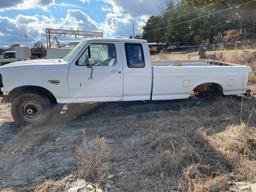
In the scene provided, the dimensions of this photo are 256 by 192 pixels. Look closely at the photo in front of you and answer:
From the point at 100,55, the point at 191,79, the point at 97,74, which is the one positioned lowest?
the point at 191,79

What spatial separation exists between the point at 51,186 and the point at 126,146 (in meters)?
1.59

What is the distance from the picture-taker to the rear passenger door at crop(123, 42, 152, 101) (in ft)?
21.0

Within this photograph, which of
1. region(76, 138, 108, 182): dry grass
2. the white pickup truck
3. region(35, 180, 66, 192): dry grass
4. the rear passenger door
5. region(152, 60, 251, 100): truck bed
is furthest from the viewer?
region(152, 60, 251, 100): truck bed

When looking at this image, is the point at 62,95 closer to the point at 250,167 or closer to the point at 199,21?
the point at 250,167

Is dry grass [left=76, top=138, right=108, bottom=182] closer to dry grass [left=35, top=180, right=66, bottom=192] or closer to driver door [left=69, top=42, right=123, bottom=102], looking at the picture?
dry grass [left=35, top=180, right=66, bottom=192]

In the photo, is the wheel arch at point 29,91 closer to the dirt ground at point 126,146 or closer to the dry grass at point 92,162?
the dirt ground at point 126,146

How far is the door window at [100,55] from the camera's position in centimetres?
617

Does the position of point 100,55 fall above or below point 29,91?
above

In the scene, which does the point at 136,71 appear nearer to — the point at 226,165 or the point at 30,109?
the point at 30,109

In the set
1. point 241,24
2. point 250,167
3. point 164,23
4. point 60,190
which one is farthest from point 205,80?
point 164,23

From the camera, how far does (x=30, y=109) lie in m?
6.06

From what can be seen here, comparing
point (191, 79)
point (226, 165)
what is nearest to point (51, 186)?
point (226, 165)

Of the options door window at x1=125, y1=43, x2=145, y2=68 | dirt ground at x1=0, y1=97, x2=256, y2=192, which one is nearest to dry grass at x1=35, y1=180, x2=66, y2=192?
dirt ground at x1=0, y1=97, x2=256, y2=192

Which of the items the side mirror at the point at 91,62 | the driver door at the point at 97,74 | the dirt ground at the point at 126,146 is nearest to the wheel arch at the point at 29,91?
the driver door at the point at 97,74
